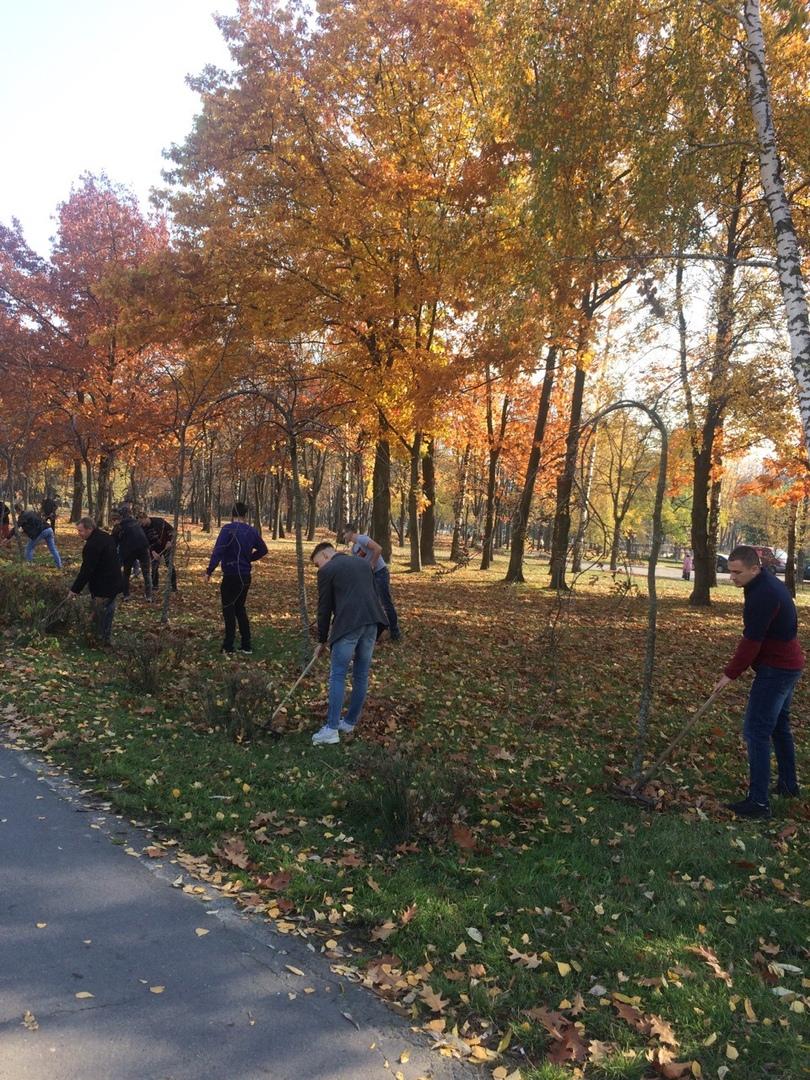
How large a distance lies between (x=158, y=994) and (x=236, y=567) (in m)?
6.36

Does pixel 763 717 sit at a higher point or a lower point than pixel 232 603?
lower

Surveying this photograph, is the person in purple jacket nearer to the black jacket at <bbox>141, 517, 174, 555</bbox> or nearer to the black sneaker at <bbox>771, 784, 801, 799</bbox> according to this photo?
the black jacket at <bbox>141, 517, 174, 555</bbox>

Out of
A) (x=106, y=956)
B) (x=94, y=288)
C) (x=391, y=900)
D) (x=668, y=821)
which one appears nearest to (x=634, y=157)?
(x=668, y=821)

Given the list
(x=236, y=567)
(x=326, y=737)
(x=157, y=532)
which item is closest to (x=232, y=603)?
(x=236, y=567)

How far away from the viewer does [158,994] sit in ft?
9.22

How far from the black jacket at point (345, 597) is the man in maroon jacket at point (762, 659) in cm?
288

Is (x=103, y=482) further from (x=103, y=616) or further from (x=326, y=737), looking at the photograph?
(x=326, y=737)

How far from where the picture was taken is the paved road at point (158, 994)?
2.47 meters

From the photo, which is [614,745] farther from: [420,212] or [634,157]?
[420,212]

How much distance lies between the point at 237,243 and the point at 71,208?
35.0 ft

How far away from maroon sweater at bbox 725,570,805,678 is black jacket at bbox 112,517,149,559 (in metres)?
8.42

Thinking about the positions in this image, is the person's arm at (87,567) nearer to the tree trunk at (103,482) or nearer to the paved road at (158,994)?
the paved road at (158,994)

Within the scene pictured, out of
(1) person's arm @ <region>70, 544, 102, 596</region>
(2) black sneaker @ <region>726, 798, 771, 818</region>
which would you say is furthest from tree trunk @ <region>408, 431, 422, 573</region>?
(2) black sneaker @ <region>726, 798, 771, 818</region>

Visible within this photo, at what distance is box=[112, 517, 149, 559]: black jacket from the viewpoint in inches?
408
